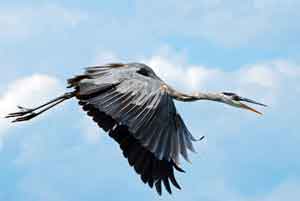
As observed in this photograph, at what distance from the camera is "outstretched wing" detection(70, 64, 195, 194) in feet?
46.7

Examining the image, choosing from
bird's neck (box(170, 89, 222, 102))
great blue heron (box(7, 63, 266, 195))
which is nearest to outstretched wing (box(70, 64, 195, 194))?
great blue heron (box(7, 63, 266, 195))

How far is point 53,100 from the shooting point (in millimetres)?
17875

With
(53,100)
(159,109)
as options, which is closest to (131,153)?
(159,109)

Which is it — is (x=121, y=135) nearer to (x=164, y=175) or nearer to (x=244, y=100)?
(x=164, y=175)

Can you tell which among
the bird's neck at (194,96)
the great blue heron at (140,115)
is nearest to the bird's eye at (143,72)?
the great blue heron at (140,115)

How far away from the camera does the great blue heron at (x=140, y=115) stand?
1425 cm

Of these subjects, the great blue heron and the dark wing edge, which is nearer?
the great blue heron

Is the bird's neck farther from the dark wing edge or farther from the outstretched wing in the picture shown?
the dark wing edge

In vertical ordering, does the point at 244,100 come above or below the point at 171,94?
below

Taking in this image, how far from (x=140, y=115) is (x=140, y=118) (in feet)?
0.19

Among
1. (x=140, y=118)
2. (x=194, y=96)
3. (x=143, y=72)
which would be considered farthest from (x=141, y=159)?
(x=194, y=96)

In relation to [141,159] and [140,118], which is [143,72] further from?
[140,118]

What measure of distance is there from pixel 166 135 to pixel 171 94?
A: 2.07 meters

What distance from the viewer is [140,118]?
1430 centimetres
